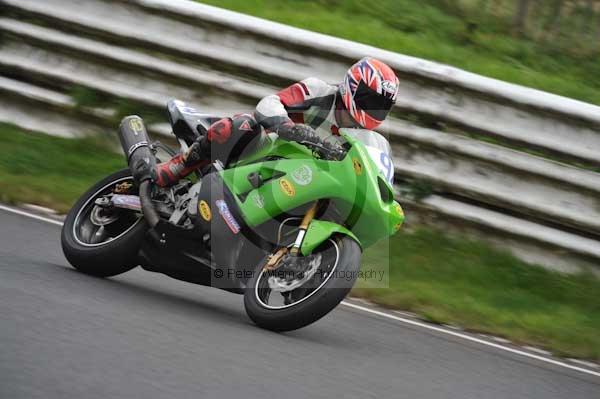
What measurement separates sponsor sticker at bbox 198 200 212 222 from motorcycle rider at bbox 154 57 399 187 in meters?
0.29

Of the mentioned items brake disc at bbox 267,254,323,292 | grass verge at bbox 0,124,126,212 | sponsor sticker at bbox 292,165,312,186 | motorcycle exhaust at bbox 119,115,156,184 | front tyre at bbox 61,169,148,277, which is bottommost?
grass verge at bbox 0,124,126,212

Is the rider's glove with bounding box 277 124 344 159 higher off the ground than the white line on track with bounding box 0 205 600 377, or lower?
higher

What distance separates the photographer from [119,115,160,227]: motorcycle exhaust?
605cm

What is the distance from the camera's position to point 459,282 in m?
7.39

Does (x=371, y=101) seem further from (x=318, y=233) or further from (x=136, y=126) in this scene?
(x=136, y=126)

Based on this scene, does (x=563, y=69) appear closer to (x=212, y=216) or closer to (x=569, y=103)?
(x=569, y=103)

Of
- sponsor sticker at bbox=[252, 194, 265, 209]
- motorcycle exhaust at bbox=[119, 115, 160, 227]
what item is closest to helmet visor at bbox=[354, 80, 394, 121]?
sponsor sticker at bbox=[252, 194, 265, 209]

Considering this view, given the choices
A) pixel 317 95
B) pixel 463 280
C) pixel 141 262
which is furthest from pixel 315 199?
pixel 463 280

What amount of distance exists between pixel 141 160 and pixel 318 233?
137cm

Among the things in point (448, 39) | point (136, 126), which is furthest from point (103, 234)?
point (448, 39)

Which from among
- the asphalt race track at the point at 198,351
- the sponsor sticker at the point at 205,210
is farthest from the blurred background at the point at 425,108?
the sponsor sticker at the point at 205,210

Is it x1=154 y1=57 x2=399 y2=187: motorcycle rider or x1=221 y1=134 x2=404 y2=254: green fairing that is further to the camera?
x1=154 y1=57 x2=399 y2=187: motorcycle rider

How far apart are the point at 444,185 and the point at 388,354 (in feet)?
7.86

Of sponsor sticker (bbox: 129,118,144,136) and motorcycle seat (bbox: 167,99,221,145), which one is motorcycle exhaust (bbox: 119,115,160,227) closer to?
sponsor sticker (bbox: 129,118,144,136)
